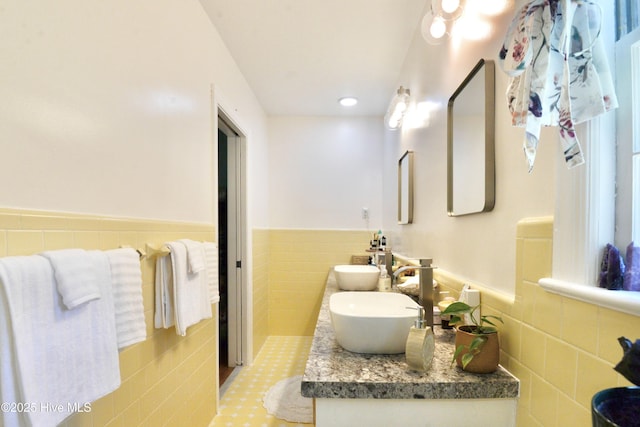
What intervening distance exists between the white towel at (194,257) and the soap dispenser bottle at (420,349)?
3.28ft

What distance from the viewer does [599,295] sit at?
0.66 m

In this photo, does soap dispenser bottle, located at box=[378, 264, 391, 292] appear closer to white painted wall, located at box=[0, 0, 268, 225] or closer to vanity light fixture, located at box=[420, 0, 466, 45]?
white painted wall, located at box=[0, 0, 268, 225]

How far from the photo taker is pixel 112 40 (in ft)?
3.97

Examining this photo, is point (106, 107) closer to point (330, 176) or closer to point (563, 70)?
point (563, 70)

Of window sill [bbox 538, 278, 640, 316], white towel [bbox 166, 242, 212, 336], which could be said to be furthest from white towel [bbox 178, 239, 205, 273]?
window sill [bbox 538, 278, 640, 316]

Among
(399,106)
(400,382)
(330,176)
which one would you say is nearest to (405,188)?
(399,106)

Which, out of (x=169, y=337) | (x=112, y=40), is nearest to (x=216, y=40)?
(x=112, y=40)

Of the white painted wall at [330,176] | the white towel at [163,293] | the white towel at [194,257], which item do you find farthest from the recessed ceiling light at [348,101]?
the white towel at [163,293]

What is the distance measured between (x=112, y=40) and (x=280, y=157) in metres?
2.82

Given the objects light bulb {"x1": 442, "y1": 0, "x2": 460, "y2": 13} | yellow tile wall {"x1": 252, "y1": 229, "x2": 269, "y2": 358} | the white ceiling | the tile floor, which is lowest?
the tile floor

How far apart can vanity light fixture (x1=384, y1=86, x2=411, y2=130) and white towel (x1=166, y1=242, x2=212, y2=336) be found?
5.80ft

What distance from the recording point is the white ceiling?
6.61 ft

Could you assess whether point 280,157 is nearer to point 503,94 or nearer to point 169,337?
point 169,337

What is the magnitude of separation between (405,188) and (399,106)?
603 mm
